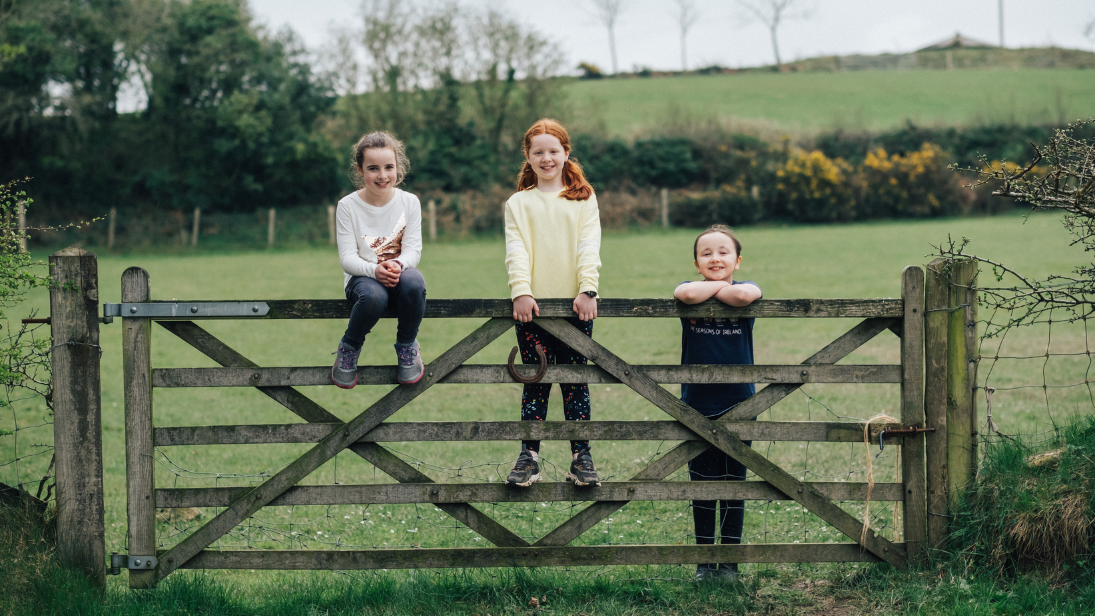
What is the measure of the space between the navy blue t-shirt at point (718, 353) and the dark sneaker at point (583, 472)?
687mm

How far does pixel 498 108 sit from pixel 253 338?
3288cm

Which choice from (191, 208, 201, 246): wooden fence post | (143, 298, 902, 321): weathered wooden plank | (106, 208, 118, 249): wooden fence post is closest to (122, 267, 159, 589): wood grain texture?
(143, 298, 902, 321): weathered wooden plank

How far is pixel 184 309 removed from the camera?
4.24 m

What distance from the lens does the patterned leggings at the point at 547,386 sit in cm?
445

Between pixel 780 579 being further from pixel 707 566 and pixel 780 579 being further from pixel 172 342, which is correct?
pixel 172 342

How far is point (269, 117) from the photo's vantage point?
41906mm

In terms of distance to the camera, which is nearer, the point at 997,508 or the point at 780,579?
the point at 997,508

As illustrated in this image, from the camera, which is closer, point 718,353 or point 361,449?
point 361,449

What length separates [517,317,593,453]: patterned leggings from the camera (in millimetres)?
4445

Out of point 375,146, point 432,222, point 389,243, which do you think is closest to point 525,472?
point 389,243

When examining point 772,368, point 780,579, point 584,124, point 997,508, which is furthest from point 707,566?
point 584,124

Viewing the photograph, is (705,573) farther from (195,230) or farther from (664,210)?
(195,230)

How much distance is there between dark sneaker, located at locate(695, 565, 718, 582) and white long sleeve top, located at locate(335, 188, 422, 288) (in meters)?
2.31

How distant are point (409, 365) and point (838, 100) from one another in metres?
62.9
